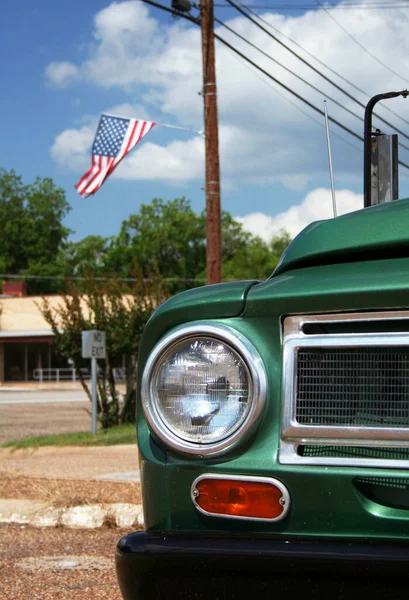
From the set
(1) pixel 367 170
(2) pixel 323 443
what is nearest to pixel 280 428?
(2) pixel 323 443

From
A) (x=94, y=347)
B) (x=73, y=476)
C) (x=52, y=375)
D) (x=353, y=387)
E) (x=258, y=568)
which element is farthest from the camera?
(x=52, y=375)

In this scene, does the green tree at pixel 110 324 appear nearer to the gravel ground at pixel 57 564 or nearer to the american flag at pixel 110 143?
the american flag at pixel 110 143

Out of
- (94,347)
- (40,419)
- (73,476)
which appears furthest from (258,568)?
(40,419)

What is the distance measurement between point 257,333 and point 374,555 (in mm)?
543

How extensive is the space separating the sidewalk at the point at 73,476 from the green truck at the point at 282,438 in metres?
4.04

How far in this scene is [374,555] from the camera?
161 centimetres

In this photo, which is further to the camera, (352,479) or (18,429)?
(18,429)

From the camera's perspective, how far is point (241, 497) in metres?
1.87

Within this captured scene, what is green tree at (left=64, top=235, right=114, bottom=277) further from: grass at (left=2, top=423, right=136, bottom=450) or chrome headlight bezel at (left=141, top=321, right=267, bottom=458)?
chrome headlight bezel at (left=141, top=321, right=267, bottom=458)

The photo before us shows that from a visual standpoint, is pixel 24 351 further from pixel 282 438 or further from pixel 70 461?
pixel 282 438

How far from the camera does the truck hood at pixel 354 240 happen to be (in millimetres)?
2043

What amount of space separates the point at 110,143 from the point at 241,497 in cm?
1322

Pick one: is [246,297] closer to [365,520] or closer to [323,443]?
[323,443]

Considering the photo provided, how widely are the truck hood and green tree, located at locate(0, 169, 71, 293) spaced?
76.0 metres
